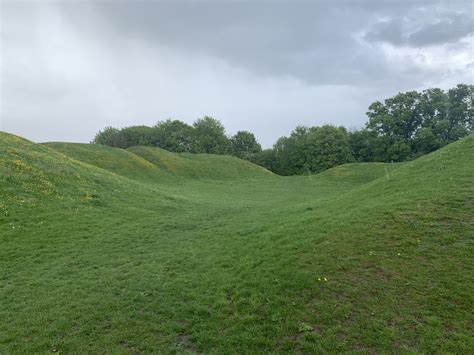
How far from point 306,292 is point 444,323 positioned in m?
2.68

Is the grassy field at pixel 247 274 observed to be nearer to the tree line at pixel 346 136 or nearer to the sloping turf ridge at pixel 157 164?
the sloping turf ridge at pixel 157 164

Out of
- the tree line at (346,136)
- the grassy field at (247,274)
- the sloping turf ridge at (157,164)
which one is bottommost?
the grassy field at (247,274)

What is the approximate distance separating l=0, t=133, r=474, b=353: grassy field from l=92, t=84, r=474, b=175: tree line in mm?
45420

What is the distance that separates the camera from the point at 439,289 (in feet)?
24.5

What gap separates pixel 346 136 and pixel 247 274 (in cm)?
7075

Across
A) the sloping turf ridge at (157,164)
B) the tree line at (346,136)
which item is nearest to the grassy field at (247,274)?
the sloping turf ridge at (157,164)

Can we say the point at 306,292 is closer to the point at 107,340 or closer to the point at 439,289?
the point at 439,289

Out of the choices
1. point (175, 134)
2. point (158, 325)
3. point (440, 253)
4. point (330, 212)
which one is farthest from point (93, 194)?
point (175, 134)

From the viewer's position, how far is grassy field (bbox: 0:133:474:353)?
21.8ft

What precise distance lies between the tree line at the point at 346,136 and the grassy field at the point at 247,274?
149ft

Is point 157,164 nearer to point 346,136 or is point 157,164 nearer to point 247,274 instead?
point 247,274

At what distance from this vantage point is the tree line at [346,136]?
58094mm

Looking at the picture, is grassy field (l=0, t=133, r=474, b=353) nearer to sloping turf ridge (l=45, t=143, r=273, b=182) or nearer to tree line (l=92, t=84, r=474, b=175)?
sloping turf ridge (l=45, t=143, r=273, b=182)

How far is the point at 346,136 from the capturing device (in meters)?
75.3
